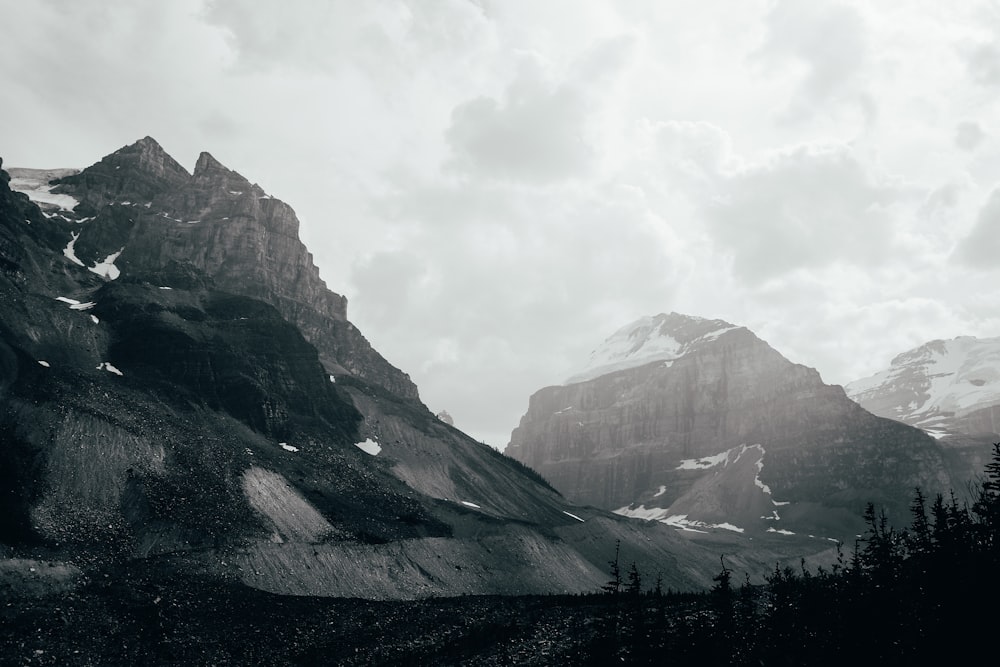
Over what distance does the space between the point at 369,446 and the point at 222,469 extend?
58695 mm

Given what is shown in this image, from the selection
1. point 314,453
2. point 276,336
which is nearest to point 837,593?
point 314,453

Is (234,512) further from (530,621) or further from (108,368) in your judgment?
(108,368)

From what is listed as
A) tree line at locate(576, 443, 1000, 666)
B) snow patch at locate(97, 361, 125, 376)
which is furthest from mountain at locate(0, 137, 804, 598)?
tree line at locate(576, 443, 1000, 666)

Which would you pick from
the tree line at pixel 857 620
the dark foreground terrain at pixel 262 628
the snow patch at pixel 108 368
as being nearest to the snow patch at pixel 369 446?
the snow patch at pixel 108 368

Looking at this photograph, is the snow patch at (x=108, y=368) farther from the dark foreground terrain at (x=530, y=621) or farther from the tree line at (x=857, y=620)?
the tree line at (x=857, y=620)

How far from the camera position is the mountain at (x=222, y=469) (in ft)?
315

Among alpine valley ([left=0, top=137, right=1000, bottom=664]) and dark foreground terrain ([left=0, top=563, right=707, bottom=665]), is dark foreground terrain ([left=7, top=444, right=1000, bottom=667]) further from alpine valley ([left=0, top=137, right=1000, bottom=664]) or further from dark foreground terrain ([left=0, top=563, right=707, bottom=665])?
alpine valley ([left=0, top=137, right=1000, bottom=664])

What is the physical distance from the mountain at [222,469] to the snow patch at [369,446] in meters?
0.59

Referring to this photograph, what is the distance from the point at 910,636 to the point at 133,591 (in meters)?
70.9

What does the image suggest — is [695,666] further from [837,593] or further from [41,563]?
[41,563]

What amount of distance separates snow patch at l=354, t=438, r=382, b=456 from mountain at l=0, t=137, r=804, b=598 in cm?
59

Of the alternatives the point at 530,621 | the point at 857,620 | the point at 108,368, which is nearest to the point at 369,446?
the point at 108,368

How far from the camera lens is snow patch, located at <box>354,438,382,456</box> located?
172 metres

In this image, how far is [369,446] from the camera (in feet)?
576
